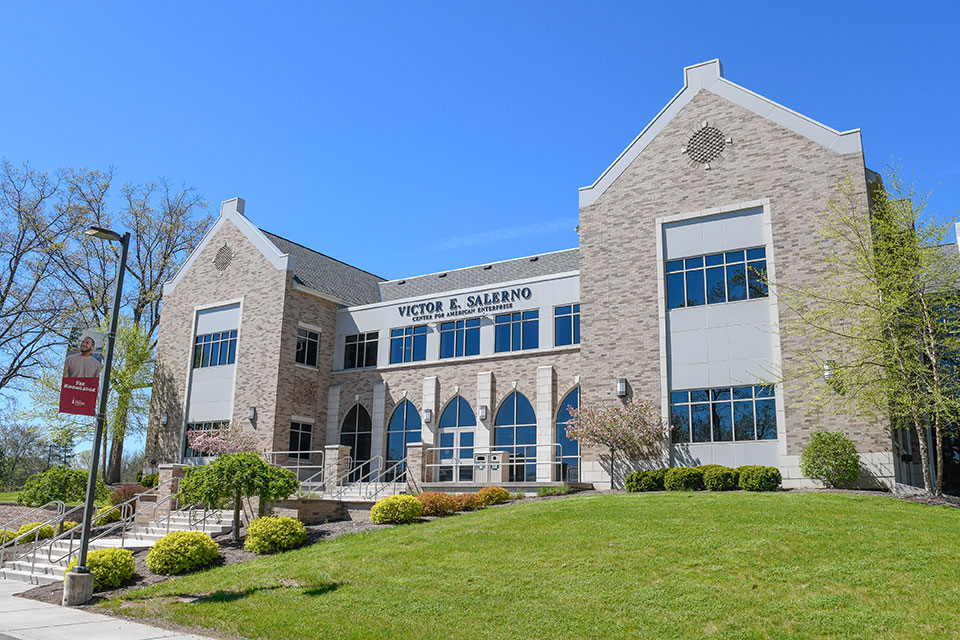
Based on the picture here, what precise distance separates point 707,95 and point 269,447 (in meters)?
20.9

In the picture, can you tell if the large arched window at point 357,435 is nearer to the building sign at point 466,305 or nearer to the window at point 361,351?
the window at point 361,351

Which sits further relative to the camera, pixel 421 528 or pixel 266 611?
pixel 421 528

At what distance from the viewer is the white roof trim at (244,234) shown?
33.2 metres

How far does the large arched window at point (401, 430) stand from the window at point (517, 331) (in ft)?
15.1

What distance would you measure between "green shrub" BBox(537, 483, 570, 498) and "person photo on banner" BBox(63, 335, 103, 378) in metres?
12.7

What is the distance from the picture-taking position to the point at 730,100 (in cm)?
2442

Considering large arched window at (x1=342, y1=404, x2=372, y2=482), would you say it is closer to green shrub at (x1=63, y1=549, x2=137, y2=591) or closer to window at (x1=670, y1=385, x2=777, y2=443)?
window at (x1=670, y1=385, x2=777, y2=443)

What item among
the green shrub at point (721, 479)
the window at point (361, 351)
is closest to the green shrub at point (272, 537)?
the green shrub at point (721, 479)

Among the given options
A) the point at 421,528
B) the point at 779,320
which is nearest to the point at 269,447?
the point at 421,528

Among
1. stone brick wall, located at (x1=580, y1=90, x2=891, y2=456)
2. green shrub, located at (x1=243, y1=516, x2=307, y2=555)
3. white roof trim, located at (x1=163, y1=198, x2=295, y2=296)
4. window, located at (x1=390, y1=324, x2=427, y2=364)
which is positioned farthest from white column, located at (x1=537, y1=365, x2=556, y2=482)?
white roof trim, located at (x1=163, y1=198, x2=295, y2=296)

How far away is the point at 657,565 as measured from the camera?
39.6 ft

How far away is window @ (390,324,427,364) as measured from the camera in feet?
105

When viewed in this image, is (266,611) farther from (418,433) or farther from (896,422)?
(418,433)

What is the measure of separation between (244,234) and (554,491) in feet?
65.2
